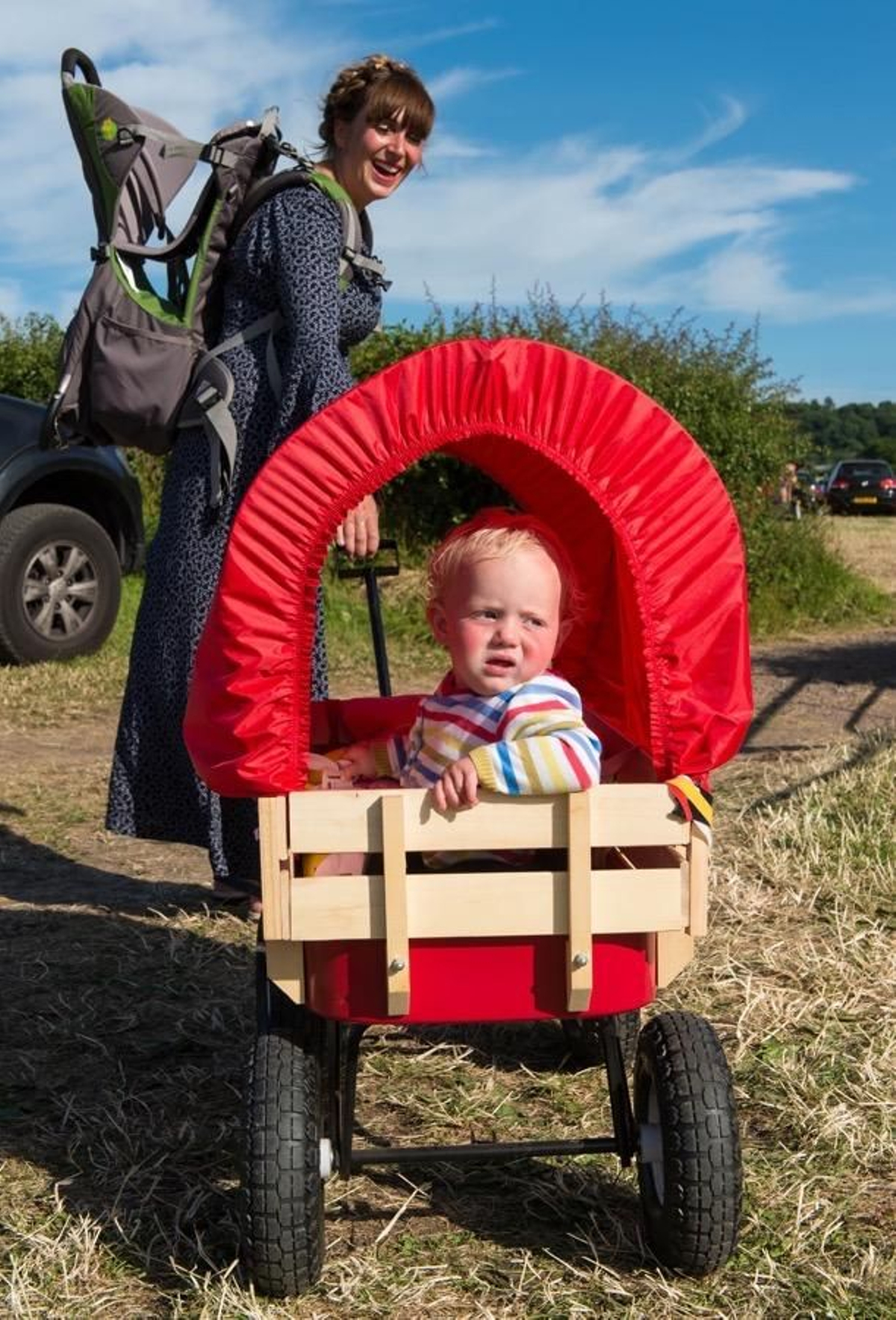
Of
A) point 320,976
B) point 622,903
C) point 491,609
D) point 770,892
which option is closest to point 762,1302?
point 622,903

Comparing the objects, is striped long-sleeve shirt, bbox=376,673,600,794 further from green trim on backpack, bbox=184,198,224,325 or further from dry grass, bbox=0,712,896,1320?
green trim on backpack, bbox=184,198,224,325

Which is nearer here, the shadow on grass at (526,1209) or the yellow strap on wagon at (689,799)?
the yellow strap on wagon at (689,799)

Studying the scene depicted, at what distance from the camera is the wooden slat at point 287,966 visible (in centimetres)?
238

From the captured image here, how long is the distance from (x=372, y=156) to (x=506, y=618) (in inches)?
65.8

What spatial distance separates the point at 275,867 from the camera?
2297 millimetres

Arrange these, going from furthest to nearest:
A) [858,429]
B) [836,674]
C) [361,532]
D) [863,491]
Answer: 1. [858,429]
2. [863,491]
3. [836,674]
4. [361,532]

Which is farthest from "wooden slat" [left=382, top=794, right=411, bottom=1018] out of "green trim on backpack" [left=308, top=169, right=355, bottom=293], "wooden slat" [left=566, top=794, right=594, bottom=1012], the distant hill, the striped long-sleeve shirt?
A: the distant hill

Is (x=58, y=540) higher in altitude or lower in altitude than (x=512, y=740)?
higher

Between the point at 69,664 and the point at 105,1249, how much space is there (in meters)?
5.89

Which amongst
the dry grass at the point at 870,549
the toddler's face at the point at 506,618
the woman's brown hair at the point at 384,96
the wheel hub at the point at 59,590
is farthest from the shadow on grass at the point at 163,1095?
the dry grass at the point at 870,549

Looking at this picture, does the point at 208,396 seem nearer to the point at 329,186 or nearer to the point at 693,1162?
the point at 329,186

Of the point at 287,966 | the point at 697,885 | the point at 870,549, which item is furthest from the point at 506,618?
the point at 870,549

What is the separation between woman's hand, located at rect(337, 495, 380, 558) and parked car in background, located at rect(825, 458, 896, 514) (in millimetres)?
32373

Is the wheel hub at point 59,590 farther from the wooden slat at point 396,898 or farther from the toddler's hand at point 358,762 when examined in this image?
the wooden slat at point 396,898
